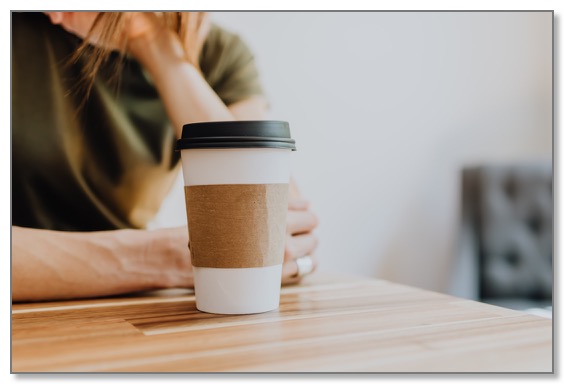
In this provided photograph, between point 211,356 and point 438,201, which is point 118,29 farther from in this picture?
point 438,201

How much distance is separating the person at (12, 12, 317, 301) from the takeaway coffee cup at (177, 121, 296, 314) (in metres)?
0.16

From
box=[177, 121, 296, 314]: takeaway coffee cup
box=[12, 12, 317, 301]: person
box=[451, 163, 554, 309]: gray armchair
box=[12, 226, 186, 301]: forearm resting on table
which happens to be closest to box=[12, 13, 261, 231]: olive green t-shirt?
box=[12, 12, 317, 301]: person

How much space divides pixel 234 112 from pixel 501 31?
2.45 feet

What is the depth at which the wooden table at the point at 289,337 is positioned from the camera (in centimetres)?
46

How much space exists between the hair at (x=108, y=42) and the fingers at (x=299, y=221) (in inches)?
12.2

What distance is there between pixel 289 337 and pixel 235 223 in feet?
0.46

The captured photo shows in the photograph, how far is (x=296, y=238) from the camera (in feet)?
2.71

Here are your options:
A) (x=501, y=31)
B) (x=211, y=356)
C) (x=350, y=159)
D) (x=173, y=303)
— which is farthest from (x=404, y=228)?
(x=211, y=356)

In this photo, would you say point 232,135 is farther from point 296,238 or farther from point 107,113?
point 107,113

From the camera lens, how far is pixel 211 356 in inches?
18.5

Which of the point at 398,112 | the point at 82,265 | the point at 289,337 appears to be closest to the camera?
the point at 289,337

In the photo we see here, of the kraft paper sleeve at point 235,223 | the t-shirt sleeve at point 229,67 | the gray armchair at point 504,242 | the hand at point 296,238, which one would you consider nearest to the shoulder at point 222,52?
the t-shirt sleeve at point 229,67

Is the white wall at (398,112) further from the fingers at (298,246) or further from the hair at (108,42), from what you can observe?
the fingers at (298,246)

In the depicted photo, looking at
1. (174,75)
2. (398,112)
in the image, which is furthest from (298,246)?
(398,112)
